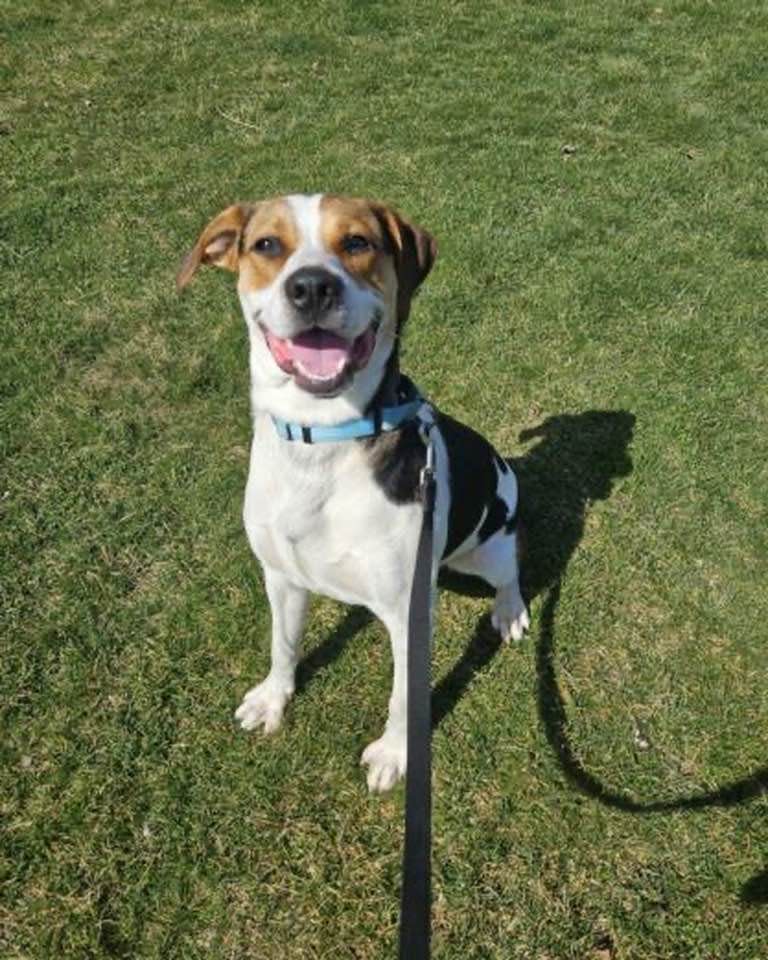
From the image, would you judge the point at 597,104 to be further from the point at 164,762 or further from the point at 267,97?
the point at 164,762

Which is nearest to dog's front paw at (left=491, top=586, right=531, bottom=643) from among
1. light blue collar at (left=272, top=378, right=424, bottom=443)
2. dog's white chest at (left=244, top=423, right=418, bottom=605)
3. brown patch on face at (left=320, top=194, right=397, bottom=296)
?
dog's white chest at (left=244, top=423, right=418, bottom=605)

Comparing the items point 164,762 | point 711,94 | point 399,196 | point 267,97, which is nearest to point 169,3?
point 267,97

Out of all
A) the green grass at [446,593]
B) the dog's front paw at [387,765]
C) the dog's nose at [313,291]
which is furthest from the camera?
the dog's front paw at [387,765]

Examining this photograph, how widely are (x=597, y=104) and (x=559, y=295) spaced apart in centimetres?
365

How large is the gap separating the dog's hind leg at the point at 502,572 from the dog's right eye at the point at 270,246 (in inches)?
74.3

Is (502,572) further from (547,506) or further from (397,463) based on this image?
(397,463)

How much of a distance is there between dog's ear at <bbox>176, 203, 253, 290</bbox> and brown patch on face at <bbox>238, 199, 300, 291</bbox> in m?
0.15

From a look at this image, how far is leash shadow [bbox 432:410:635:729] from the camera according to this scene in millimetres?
4828

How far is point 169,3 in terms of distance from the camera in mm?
10930

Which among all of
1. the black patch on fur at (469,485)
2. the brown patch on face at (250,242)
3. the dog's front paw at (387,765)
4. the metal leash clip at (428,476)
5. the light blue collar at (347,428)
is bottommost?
the dog's front paw at (387,765)

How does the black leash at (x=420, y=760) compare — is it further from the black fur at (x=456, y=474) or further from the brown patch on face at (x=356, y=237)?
the brown patch on face at (x=356, y=237)

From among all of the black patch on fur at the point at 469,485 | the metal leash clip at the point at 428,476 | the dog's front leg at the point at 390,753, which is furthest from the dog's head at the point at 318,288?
the dog's front leg at the point at 390,753

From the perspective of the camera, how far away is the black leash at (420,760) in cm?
217

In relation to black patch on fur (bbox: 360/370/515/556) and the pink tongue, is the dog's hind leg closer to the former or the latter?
black patch on fur (bbox: 360/370/515/556)
